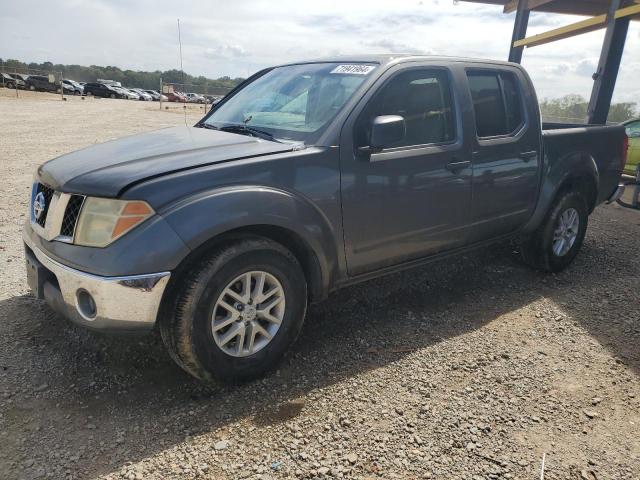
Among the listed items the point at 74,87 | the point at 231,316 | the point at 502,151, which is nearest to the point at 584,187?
the point at 502,151

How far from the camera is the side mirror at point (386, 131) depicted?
115 inches

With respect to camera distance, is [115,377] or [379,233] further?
[379,233]

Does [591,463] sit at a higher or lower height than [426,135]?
lower

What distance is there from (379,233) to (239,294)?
1.05 m

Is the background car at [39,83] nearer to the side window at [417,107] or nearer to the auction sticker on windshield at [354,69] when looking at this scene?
the auction sticker on windshield at [354,69]

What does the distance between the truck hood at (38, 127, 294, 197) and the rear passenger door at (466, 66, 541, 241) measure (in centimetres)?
170

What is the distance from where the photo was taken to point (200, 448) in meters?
2.35

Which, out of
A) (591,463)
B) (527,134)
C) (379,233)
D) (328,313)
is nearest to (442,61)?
(527,134)

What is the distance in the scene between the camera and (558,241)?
473 centimetres

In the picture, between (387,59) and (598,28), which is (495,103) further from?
(598,28)

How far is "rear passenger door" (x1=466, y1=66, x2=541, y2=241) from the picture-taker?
3.77 metres

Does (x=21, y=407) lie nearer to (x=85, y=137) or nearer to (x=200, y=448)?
Answer: (x=200, y=448)

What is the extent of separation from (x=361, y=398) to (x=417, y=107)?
6.56 feet

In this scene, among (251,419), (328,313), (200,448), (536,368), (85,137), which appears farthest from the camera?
(85,137)
